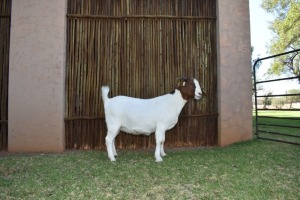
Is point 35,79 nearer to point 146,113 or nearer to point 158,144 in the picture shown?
point 146,113

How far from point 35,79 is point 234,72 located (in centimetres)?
382

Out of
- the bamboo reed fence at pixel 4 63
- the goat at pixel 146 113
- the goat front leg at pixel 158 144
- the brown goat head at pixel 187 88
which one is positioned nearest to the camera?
the goat front leg at pixel 158 144

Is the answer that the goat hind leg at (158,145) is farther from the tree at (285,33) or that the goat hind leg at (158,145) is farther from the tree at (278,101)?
the tree at (285,33)

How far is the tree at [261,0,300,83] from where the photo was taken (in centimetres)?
1193

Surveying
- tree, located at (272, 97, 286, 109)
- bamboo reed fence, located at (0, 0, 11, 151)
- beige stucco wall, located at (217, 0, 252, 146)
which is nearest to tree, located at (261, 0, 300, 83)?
tree, located at (272, 97, 286, 109)

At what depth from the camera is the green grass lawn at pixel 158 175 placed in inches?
108

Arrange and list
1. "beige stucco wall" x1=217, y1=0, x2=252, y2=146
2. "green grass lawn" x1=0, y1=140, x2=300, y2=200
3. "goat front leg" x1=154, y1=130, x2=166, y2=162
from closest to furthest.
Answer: "green grass lawn" x1=0, y1=140, x2=300, y2=200 → "goat front leg" x1=154, y1=130, x2=166, y2=162 → "beige stucco wall" x1=217, y1=0, x2=252, y2=146

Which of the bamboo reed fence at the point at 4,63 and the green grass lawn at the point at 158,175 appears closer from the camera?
the green grass lawn at the point at 158,175

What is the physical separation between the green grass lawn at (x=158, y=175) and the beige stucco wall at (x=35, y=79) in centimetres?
38

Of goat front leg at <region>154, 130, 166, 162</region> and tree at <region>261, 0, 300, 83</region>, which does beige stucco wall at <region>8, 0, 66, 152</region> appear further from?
tree at <region>261, 0, 300, 83</region>

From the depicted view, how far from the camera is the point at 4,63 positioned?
16.6 feet

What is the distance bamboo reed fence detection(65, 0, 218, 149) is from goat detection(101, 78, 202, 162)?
0.85m

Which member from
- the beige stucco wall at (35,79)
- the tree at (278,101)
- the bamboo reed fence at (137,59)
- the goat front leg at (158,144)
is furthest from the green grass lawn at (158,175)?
the tree at (278,101)

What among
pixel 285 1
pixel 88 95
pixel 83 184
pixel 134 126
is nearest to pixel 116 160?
pixel 134 126
